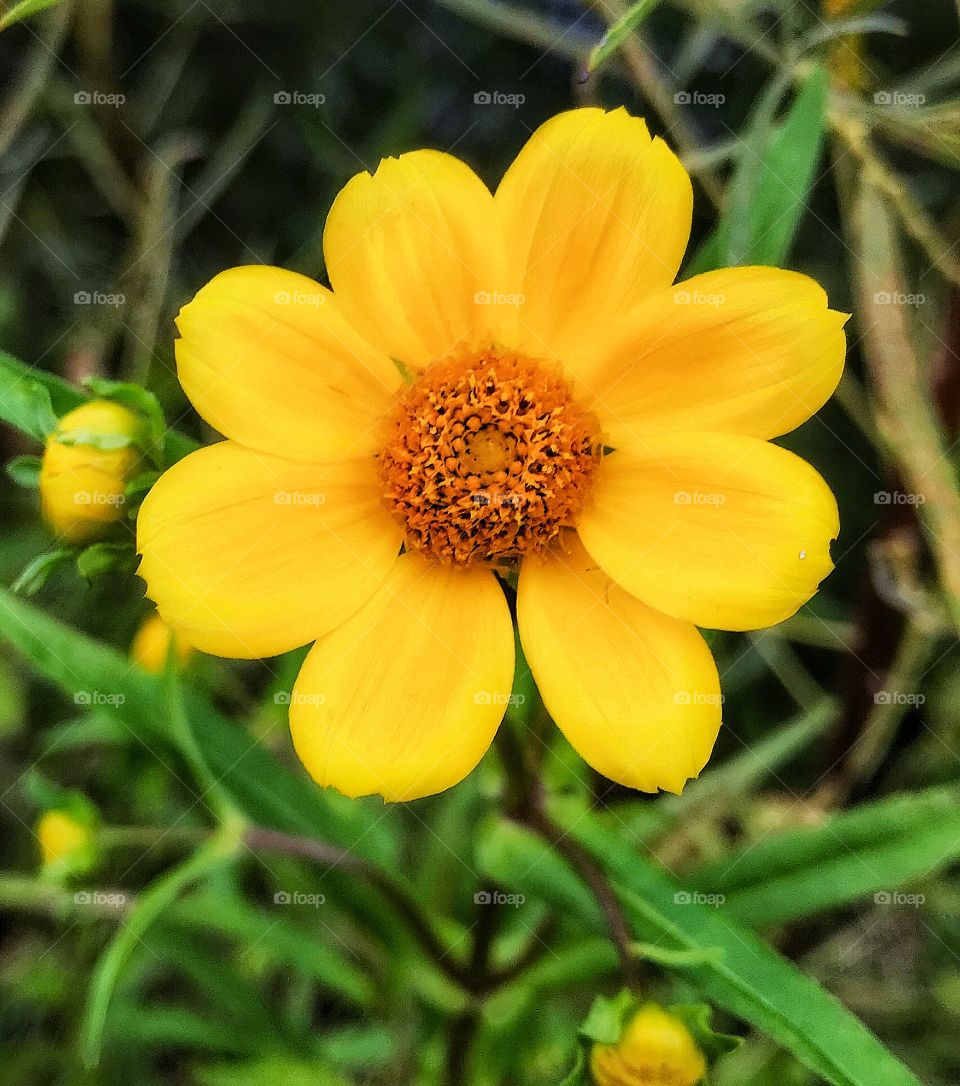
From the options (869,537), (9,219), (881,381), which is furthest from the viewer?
(9,219)

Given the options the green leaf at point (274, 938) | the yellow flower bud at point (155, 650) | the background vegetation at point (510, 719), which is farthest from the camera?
the green leaf at point (274, 938)

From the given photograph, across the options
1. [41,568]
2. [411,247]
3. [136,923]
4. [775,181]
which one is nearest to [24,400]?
[41,568]

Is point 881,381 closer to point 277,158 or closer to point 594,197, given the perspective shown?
point 594,197

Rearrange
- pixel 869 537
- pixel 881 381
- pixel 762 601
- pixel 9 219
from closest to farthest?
pixel 762 601, pixel 881 381, pixel 869 537, pixel 9 219

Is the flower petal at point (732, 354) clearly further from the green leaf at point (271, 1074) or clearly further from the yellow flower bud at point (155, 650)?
the green leaf at point (271, 1074)

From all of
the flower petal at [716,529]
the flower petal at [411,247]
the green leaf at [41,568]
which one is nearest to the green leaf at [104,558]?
the green leaf at [41,568]

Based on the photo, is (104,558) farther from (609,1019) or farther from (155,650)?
(609,1019)

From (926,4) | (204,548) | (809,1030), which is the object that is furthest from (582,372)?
(926,4)

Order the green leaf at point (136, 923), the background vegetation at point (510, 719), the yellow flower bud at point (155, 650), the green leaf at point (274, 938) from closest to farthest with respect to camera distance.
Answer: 1. the green leaf at point (136, 923)
2. the background vegetation at point (510, 719)
3. the yellow flower bud at point (155, 650)
4. the green leaf at point (274, 938)
